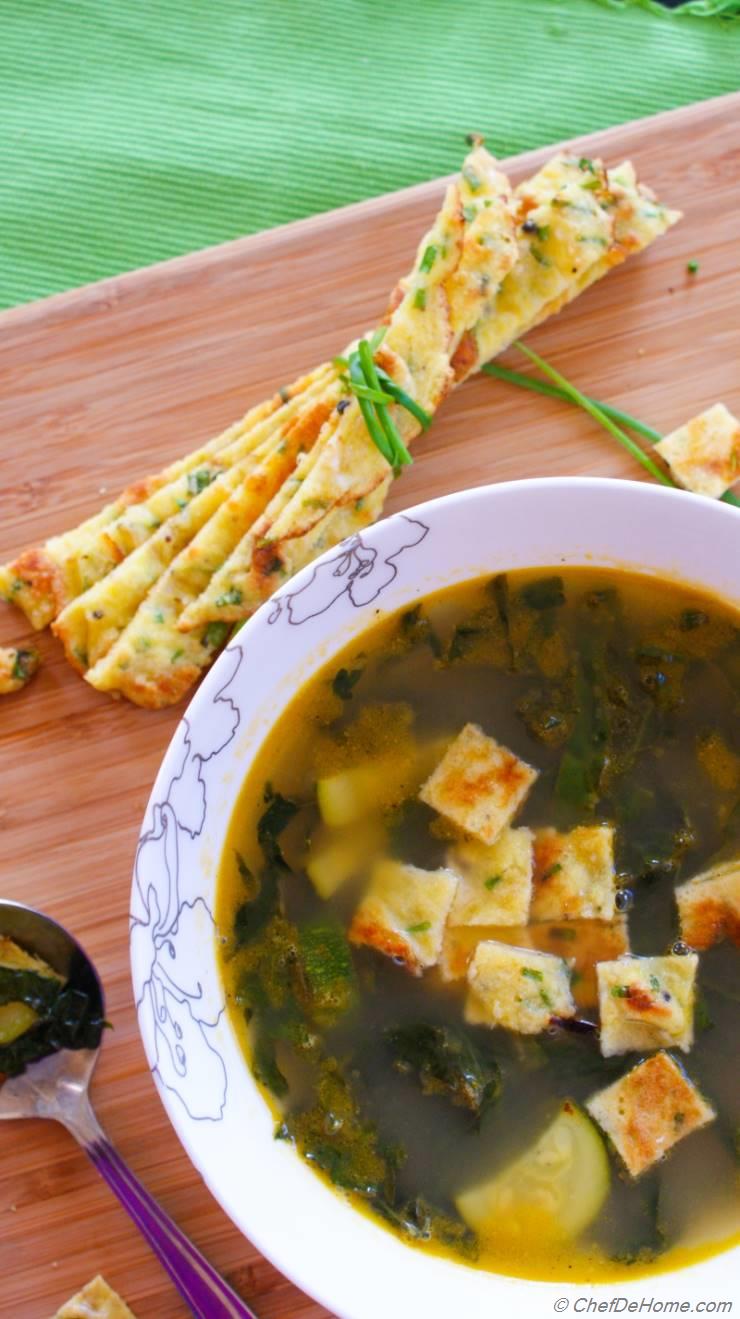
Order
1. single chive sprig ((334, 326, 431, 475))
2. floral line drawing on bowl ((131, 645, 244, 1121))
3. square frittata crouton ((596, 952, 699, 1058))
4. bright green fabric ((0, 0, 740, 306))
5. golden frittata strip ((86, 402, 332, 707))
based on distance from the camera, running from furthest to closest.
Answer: bright green fabric ((0, 0, 740, 306))
golden frittata strip ((86, 402, 332, 707))
single chive sprig ((334, 326, 431, 475))
square frittata crouton ((596, 952, 699, 1058))
floral line drawing on bowl ((131, 645, 244, 1121))

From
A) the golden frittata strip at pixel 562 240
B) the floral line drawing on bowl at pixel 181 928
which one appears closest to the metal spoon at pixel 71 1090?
the floral line drawing on bowl at pixel 181 928

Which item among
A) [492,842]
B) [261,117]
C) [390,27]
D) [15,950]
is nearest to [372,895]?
[492,842]

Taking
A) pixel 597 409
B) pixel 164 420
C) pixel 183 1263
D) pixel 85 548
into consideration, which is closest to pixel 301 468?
pixel 164 420

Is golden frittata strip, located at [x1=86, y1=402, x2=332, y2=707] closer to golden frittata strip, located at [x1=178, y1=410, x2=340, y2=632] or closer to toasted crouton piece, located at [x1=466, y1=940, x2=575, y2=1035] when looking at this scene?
golden frittata strip, located at [x1=178, y1=410, x2=340, y2=632]

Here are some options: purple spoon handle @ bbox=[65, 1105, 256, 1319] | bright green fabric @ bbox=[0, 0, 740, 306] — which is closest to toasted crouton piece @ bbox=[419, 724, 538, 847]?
purple spoon handle @ bbox=[65, 1105, 256, 1319]

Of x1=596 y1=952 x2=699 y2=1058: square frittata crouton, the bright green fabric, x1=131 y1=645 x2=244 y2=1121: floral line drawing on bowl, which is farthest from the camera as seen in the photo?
the bright green fabric

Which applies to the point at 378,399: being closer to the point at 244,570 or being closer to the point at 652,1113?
the point at 244,570

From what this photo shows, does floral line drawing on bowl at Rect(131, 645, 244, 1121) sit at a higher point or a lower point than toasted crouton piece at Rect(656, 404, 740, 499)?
lower
